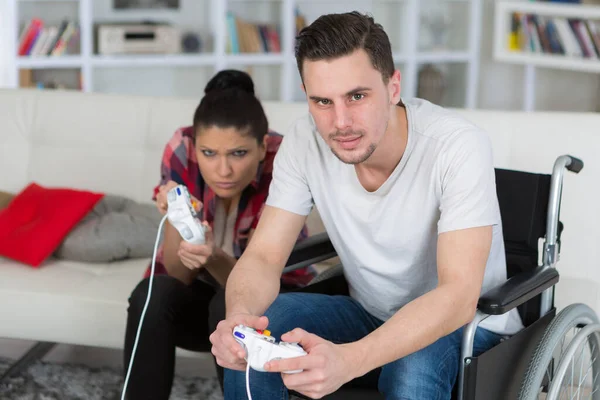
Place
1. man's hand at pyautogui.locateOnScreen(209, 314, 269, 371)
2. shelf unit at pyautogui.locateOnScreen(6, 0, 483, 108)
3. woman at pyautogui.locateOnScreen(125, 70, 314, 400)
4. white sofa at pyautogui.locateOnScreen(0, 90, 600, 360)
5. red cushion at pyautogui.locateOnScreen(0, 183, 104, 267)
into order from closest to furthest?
man's hand at pyautogui.locateOnScreen(209, 314, 269, 371), woman at pyautogui.locateOnScreen(125, 70, 314, 400), white sofa at pyautogui.locateOnScreen(0, 90, 600, 360), red cushion at pyautogui.locateOnScreen(0, 183, 104, 267), shelf unit at pyautogui.locateOnScreen(6, 0, 483, 108)

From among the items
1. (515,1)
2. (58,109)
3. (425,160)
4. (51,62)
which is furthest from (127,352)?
(515,1)

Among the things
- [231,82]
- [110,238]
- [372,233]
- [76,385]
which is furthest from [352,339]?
[76,385]

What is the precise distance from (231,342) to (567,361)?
673 mm

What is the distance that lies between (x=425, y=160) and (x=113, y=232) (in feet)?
3.87

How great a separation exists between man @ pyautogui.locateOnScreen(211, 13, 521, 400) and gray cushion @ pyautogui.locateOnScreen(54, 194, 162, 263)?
83 cm

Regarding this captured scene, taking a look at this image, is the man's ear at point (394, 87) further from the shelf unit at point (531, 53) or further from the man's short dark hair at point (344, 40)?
the shelf unit at point (531, 53)

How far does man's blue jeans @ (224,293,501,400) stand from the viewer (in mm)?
1718

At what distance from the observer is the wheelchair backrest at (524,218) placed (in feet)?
6.87

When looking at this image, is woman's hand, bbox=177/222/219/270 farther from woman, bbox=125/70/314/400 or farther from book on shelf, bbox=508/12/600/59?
book on shelf, bbox=508/12/600/59

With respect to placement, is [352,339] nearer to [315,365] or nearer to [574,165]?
[315,365]

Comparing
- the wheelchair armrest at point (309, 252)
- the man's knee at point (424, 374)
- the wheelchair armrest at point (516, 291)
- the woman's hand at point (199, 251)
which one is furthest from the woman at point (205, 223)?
the wheelchair armrest at point (516, 291)

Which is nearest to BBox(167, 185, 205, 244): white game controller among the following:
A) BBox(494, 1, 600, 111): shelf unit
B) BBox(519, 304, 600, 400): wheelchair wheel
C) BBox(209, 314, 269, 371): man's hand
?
BBox(209, 314, 269, 371): man's hand

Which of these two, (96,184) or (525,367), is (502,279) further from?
(96,184)

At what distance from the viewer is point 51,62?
15.7 feet
